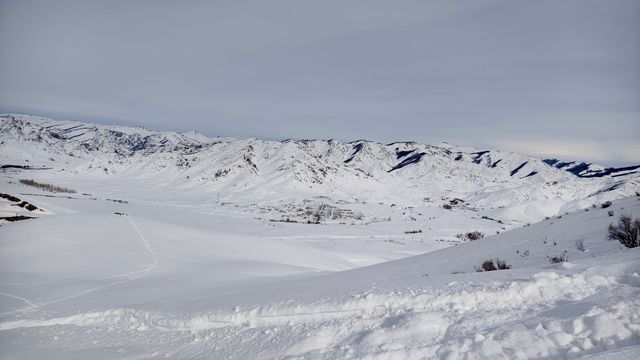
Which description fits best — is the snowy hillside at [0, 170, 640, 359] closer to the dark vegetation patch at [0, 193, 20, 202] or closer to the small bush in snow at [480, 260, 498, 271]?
the small bush in snow at [480, 260, 498, 271]

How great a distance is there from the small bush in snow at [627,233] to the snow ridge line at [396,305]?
12.8 ft

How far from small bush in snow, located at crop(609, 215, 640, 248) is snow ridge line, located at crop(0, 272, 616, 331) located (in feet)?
12.8

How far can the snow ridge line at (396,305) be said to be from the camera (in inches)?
285

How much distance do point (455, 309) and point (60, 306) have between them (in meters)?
12.5

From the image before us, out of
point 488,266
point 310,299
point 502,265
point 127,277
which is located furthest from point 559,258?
point 127,277

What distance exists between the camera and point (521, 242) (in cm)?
1398

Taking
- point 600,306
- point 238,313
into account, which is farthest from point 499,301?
point 238,313

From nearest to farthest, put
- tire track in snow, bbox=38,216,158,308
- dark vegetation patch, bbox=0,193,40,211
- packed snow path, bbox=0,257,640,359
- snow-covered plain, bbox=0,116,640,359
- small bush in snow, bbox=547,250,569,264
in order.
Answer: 1. packed snow path, bbox=0,257,640,359
2. snow-covered plain, bbox=0,116,640,359
3. small bush in snow, bbox=547,250,569,264
4. tire track in snow, bbox=38,216,158,308
5. dark vegetation patch, bbox=0,193,40,211

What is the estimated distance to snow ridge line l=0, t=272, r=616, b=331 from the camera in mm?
7230

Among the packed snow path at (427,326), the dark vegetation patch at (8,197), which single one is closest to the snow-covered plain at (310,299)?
the packed snow path at (427,326)

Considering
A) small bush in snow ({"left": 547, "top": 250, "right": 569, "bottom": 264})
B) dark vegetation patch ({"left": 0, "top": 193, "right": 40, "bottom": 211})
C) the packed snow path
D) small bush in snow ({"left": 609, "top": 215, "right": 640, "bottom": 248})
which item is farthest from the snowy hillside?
dark vegetation patch ({"left": 0, "top": 193, "right": 40, "bottom": 211})

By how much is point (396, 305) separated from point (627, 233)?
7.01 metres

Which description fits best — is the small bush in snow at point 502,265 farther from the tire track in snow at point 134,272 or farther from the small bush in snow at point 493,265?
the tire track in snow at point 134,272

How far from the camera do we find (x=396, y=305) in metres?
8.13
